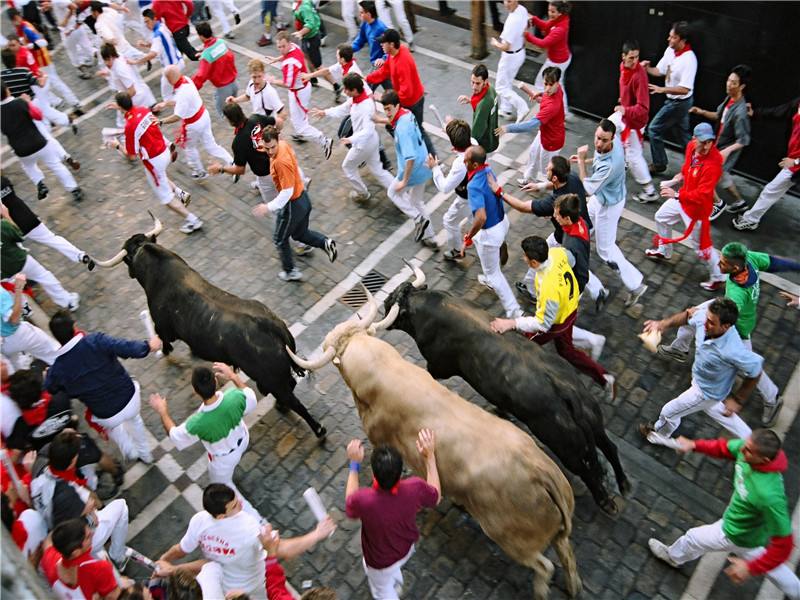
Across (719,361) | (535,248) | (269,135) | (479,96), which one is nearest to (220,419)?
(535,248)

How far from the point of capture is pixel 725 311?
20.5 feet

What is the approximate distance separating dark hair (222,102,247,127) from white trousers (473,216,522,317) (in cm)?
386

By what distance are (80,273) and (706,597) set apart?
31.2 feet

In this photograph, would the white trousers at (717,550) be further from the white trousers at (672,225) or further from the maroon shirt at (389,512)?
the white trousers at (672,225)

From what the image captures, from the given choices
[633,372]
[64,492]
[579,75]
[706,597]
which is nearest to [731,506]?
[706,597]

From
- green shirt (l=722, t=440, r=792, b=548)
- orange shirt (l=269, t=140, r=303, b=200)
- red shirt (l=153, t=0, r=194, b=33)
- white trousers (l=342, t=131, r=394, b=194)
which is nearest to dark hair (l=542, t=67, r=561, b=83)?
white trousers (l=342, t=131, r=394, b=194)

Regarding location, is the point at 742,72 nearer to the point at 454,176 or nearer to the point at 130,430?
the point at 454,176

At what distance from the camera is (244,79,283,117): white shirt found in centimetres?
1086

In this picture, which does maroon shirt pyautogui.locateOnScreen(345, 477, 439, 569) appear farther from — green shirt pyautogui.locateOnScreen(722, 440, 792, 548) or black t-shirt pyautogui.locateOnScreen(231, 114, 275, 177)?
black t-shirt pyautogui.locateOnScreen(231, 114, 275, 177)

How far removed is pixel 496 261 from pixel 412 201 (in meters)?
1.96

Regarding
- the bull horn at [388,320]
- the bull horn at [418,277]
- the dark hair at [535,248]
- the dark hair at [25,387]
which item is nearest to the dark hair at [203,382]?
the dark hair at [25,387]

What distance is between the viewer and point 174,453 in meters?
8.05

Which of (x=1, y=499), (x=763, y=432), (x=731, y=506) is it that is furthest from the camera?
(x=1, y=499)

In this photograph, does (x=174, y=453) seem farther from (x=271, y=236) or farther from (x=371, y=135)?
(x=371, y=135)
